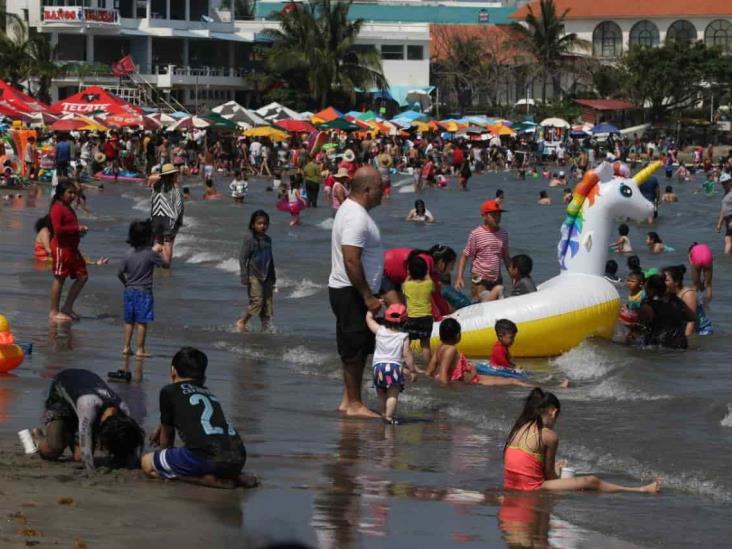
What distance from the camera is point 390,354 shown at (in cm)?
931

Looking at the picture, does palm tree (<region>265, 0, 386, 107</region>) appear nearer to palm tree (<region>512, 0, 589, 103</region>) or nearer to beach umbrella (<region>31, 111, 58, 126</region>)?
palm tree (<region>512, 0, 589, 103</region>)

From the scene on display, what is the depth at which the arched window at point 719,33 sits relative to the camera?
99.9 meters

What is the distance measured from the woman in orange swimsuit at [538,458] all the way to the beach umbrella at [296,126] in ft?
157

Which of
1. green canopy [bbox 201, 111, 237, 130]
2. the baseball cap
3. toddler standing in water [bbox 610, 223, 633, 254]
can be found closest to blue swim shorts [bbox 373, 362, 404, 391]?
the baseball cap

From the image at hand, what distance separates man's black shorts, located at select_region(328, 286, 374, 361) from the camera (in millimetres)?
9180

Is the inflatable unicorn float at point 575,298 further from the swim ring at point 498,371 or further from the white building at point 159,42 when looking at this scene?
the white building at point 159,42

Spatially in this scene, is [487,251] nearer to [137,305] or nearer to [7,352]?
[137,305]

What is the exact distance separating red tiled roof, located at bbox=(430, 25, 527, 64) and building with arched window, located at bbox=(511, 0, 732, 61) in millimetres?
4795

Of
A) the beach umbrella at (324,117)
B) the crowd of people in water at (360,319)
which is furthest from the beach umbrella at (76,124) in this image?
the crowd of people in water at (360,319)

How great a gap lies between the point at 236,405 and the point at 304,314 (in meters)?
6.46

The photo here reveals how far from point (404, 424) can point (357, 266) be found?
49.9 inches

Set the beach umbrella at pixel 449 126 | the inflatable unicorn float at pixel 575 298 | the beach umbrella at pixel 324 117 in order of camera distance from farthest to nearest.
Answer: the beach umbrella at pixel 449 126 < the beach umbrella at pixel 324 117 < the inflatable unicorn float at pixel 575 298

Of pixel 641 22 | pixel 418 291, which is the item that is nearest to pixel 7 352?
pixel 418 291

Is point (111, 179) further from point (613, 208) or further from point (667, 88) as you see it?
point (667, 88)
